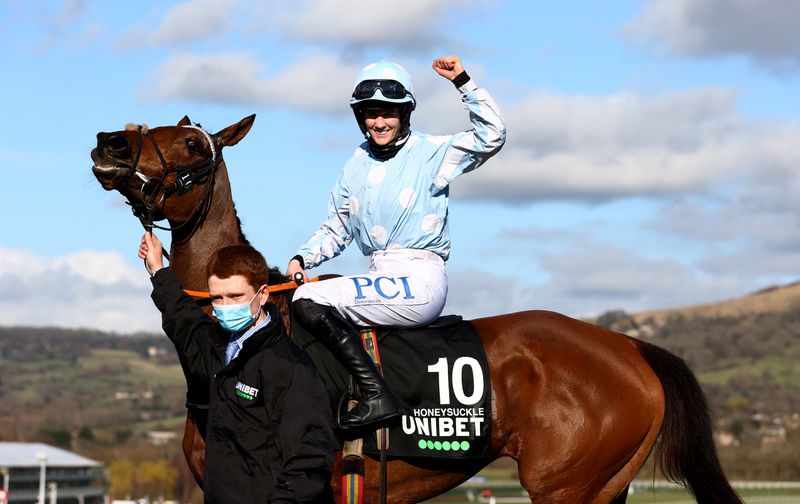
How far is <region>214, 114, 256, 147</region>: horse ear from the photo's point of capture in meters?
6.25

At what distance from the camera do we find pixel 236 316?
14.0 ft

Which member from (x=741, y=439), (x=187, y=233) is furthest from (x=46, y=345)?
(x=187, y=233)

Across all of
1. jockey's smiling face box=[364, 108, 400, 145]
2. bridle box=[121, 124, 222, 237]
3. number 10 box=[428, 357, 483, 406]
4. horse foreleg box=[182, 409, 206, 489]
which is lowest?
horse foreleg box=[182, 409, 206, 489]

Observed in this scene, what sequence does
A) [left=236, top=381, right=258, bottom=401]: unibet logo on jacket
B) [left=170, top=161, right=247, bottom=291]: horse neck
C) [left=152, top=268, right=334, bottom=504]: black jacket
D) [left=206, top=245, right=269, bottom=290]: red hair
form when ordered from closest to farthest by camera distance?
[left=152, top=268, right=334, bottom=504]: black jacket
[left=236, top=381, right=258, bottom=401]: unibet logo on jacket
[left=206, top=245, right=269, bottom=290]: red hair
[left=170, top=161, right=247, bottom=291]: horse neck

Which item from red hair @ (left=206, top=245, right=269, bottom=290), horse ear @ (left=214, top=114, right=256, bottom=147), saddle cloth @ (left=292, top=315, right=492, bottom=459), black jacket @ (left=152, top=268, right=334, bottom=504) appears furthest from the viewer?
horse ear @ (left=214, top=114, right=256, bottom=147)

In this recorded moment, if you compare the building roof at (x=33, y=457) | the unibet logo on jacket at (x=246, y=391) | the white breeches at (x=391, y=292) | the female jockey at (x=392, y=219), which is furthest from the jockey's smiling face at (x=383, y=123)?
the building roof at (x=33, y=457)

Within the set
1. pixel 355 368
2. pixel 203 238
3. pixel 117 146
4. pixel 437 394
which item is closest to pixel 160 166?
pixel 117 146

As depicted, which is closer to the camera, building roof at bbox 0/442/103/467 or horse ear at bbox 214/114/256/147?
horse ear at bbox 214/114/256/147

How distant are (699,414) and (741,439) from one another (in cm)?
7983

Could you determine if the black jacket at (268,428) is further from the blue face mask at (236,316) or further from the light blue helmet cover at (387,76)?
the light blue helmet cover at (387,76)

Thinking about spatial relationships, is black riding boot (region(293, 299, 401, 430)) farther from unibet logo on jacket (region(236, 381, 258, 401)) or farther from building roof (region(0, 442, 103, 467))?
building roof (region(0, 442, 103, 467))

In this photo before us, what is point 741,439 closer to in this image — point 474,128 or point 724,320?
point 724,320

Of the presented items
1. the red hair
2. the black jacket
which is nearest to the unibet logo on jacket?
the black jacket

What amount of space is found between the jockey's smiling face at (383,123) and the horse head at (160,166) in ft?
3.12
